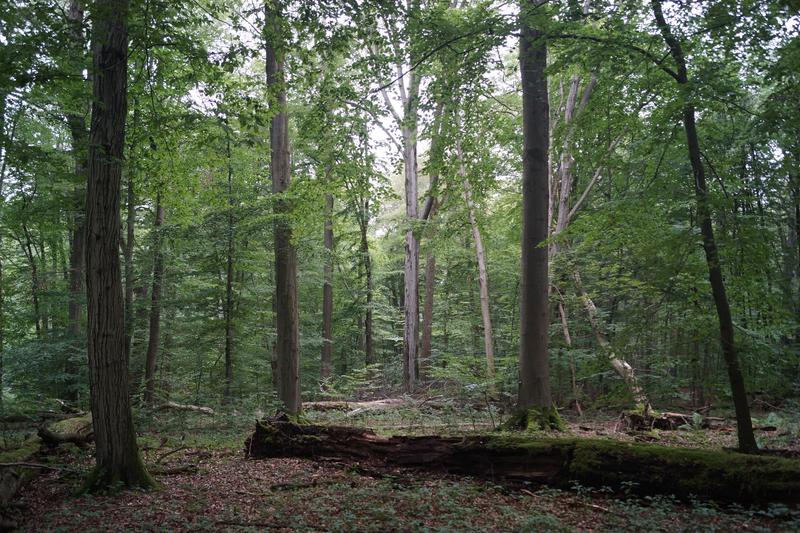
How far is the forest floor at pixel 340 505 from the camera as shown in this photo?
15.3 feet

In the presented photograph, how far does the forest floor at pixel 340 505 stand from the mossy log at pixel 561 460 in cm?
18

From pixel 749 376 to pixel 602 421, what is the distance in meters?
5.45

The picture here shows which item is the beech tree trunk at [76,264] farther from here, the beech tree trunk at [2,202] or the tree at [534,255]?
the tree at [534,255]

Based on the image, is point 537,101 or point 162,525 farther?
point 537,101

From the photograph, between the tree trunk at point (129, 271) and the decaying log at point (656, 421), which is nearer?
the decaying log at point (656, 421)

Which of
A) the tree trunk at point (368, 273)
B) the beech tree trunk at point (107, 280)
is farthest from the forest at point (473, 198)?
the tree trunk at point (368, 273)

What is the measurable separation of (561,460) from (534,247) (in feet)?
12.5

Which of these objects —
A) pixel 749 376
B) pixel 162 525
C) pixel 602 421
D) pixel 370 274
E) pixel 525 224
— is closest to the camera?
pixel 162 525

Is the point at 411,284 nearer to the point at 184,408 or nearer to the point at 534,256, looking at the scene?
the point at 184,408

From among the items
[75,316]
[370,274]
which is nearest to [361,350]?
[370,274]

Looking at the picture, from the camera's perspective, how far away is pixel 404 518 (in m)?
4.94

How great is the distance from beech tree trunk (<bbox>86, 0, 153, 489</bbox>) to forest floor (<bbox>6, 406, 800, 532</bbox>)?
1.72 feet

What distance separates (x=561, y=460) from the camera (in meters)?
6.04

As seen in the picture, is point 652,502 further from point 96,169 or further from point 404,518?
point 96,169
